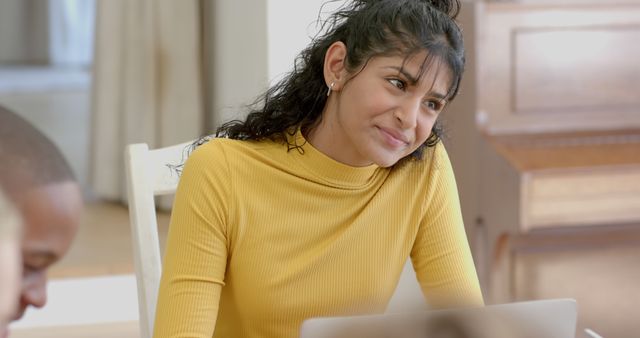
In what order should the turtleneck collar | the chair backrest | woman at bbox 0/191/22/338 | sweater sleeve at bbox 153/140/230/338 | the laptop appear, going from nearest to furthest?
woman at bbox 0/191/22/338 < the laptop < sweater sleeve at bbox 153/140/230/338 < the turtleneck collar < the chair backrest

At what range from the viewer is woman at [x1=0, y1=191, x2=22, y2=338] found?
56 cm

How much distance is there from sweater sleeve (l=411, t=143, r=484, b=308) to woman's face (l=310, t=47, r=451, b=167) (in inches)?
6.2

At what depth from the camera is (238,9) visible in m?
3.43

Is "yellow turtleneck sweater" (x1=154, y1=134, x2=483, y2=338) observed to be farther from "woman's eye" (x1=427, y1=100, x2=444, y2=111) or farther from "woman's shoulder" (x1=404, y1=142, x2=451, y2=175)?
"woman's eye" (x1=427, y1=100, x2=444, y2=111)

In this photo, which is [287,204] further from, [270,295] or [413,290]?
[413,290]

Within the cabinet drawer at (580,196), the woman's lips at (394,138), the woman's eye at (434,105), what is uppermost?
the woman's eye at (434,105)

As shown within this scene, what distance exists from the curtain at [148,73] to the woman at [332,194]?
224 cm

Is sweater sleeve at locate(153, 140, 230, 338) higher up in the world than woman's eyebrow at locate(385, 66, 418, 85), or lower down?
lower down

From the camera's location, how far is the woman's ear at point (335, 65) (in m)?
1.51

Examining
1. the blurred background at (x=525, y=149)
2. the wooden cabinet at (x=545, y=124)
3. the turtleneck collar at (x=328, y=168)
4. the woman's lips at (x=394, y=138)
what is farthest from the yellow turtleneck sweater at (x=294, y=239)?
the wooden cabinet at (x=545, y=124)

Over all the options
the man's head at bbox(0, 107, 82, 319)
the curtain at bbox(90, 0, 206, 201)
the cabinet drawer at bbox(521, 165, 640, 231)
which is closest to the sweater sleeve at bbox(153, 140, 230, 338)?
the man's head at bbox(0, 107, 82, 319)

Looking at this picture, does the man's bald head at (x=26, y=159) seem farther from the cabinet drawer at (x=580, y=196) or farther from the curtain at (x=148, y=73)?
the curtain at (x=148, y=73)

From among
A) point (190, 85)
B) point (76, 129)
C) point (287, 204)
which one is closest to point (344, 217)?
point (287, 204)

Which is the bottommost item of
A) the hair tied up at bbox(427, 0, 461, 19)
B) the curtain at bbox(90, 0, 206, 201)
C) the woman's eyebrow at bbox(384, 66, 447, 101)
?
the curtain at bbox(90, 0, 206, 201)
